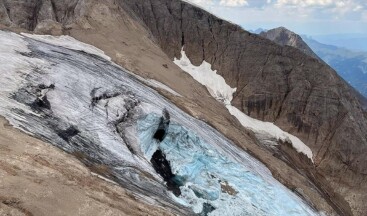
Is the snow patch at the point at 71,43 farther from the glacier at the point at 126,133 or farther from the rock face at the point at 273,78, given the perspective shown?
the rock face at the point at 273,78

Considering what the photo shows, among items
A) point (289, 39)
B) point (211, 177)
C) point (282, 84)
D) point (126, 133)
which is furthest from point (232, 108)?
Result: point (289, 39)

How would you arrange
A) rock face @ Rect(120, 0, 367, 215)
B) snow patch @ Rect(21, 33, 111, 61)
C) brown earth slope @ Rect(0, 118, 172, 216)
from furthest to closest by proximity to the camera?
rock face @ Rect(120, 0, 367, 215) < snow patch @ Rect(21, 33, 111, 61) < brown earth slope @ Rect(0, 118, 172, 216)

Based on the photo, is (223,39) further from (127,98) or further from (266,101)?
(127,98)

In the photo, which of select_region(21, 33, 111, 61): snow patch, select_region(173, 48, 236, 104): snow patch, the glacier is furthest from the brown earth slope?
select_region(173, 48, 236, 104): snow patch

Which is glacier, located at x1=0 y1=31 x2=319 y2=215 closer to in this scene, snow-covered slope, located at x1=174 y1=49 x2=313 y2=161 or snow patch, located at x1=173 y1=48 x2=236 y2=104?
snow-covered slope, located at x1=174 y1=49 x2=313 y2=161

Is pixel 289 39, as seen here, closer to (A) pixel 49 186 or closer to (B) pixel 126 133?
(B) pixel 126 133

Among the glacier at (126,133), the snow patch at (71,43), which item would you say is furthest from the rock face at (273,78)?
the glacier at (126,133)

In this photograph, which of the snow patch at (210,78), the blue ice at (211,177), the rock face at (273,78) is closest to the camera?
the blue ice at (211,177)
